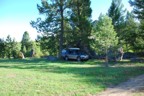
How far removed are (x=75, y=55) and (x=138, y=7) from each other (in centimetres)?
1032

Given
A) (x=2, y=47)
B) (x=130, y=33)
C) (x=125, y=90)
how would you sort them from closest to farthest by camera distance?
(x=125, y=90)
(x=130, y=33)
(x=2, y=47)

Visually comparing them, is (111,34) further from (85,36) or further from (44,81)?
(44,81)

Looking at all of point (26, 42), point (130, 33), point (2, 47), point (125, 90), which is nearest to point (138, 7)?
point (130, 33)

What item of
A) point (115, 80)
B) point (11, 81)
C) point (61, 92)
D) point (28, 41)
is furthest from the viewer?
point (28, 41)

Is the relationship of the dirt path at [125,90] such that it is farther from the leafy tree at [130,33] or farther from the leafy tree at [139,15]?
the leafy tree at [130,33]

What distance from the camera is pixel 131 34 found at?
4312 centimetres

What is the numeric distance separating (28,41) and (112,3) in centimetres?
3436

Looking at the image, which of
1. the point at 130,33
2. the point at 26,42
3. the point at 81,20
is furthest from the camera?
the point at 26,42

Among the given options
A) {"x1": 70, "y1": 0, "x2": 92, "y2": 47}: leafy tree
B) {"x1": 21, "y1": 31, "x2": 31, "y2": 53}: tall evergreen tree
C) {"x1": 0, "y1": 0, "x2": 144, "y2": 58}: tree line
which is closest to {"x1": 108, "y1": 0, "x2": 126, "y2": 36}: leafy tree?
{"x1": 0, "y1": 0, "x2": 144, "y2": 58}: tree line

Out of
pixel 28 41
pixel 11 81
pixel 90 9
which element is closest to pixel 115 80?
pixel 11 81

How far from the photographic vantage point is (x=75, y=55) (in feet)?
136

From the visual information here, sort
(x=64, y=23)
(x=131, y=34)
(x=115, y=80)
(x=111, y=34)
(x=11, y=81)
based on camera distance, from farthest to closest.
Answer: (x=64, y=23), (x=131, y=34), (x=111, y=34), (x=115, y=80), (x=11, y=81)

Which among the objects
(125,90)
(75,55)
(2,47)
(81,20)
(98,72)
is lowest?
(125,90)

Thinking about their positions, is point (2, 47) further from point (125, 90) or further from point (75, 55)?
point (125, 90)
